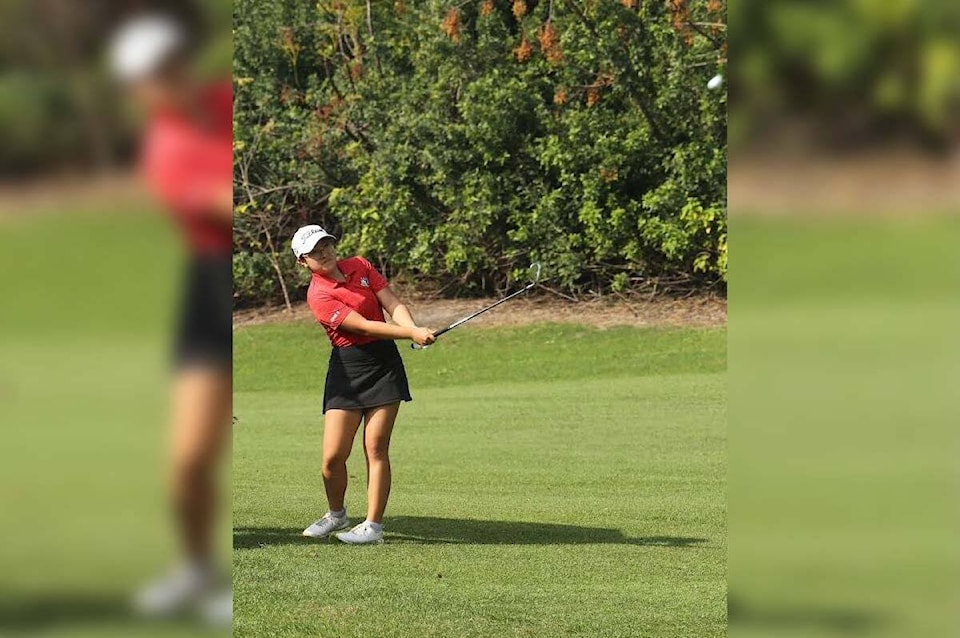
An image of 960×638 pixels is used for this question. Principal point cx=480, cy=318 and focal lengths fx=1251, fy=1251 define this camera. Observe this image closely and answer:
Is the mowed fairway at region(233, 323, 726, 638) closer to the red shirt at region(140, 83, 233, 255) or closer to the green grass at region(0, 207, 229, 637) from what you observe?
the green grass at region(0, 207, 229, 637)

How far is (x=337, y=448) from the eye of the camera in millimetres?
4027

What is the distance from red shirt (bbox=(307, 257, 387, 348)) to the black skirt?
0.09 metres

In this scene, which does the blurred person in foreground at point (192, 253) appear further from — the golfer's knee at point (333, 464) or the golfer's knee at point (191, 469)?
the golfer's knee at point (333, 464)

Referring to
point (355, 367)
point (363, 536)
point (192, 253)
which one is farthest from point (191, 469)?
point (363, 536)

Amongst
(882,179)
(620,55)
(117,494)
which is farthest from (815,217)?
(620,55)

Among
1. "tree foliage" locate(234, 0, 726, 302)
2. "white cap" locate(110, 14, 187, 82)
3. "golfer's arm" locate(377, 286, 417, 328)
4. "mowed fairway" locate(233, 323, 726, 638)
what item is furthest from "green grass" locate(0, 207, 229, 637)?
"tree foliage" locate(234, 0, 726, 302)

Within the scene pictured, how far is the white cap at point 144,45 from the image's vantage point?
1727mm

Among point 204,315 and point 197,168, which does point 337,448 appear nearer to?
point 204,315

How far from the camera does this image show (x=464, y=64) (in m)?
3.89

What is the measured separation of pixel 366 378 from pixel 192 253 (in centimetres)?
218

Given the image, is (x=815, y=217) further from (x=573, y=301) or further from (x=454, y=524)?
(x=454, y=524)

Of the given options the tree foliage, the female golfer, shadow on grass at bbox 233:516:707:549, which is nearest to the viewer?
the tree foliage

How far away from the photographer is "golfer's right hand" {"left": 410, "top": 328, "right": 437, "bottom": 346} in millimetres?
3812

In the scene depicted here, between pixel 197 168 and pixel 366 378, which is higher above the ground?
pixel 197 168
